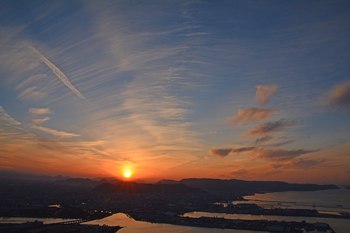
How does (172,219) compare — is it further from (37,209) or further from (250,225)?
(37,209)

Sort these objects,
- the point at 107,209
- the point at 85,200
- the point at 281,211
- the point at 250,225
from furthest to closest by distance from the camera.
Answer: the point at 85,200 < the point at 107,209 < the point at 281,211 < the point at 250,225

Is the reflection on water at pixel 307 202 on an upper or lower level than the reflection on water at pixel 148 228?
upper

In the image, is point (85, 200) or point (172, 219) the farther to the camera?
point (85, 200)

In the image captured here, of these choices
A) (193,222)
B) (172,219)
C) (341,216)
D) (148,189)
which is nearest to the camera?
(193,222)

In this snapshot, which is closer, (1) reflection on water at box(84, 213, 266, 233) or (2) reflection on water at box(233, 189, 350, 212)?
(1) reflection on water at box(84, 213, 266, 233)

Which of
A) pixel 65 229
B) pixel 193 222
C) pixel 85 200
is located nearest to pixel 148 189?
pixel 85 200

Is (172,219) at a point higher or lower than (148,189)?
lower

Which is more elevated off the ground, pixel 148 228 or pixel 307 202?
pixel 307 202

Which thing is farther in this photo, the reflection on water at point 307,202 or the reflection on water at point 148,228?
the reflection on water at point 307,202

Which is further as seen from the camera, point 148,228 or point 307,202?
point 307,202

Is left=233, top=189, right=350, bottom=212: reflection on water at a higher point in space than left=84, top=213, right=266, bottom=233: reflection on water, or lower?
higher

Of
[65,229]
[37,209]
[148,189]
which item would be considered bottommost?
[65,229]
